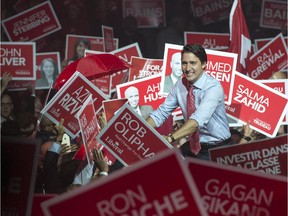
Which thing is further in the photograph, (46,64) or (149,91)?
(46,64)

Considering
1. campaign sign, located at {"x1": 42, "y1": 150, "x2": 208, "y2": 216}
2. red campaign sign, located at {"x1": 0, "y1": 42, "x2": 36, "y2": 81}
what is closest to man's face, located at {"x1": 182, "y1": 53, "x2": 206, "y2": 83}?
red campaign sign, located at {"x1": 0, "y1": 42, "x2": 36, "y2": 81}

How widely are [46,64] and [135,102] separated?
1.34 metres

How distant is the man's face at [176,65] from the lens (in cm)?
455

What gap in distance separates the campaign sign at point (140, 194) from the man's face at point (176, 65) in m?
2.58

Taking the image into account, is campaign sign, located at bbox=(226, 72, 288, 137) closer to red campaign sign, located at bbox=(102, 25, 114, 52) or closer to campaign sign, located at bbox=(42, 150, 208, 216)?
red campaign sign, located at bbox=(102, 25, 114, 52)

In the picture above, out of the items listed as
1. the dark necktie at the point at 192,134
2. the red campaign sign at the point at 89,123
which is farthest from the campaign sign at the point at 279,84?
the red campaign sign at the point at 89,123

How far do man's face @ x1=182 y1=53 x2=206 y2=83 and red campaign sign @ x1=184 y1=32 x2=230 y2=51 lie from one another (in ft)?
5.43

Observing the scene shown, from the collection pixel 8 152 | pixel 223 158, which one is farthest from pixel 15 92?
pixel 8 152

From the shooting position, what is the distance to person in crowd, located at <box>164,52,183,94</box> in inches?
179

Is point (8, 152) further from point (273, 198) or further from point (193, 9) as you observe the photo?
point (193, 9)

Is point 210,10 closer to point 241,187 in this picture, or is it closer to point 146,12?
point 146,12

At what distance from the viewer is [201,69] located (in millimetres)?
4066

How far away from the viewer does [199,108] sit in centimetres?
389

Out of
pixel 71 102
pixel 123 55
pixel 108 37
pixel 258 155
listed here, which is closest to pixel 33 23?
pixel 108 37
